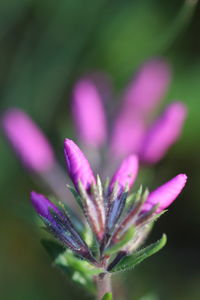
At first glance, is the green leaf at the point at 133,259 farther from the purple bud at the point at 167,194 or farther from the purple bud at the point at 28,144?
the purple bud at the point at 28,144

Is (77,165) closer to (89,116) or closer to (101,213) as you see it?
(101,213)

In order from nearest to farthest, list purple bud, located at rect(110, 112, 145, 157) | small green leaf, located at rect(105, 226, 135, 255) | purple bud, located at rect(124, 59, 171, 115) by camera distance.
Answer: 1. small green leaf, located at rect(105, 226, 135, 255)
2. purple bud, located at rect(110, 112, 145, 157)
3. purple bud, located at rect(124, 59, 171, 115)

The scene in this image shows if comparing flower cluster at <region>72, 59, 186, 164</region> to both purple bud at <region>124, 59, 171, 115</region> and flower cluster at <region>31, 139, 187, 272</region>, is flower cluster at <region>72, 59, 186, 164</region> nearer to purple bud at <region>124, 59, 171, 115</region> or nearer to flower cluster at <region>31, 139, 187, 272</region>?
purple bud at <region>124, 59, 171, 115</region>

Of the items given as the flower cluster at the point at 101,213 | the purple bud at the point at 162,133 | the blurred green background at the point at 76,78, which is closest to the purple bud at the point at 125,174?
the flower cluster at the point at 101,213

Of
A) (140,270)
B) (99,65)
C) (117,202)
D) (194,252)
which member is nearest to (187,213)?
(194,252)

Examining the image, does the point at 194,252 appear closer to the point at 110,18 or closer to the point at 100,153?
the point at 100,153

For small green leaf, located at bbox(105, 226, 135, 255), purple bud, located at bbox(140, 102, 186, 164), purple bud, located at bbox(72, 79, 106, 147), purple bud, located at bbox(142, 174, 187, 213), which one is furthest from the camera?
purple bud, located at bbox(72, 79, 106, 147)

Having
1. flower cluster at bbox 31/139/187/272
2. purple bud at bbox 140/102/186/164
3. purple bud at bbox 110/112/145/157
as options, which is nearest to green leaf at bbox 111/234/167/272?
flower cluster at bbox 31/139/187/272
